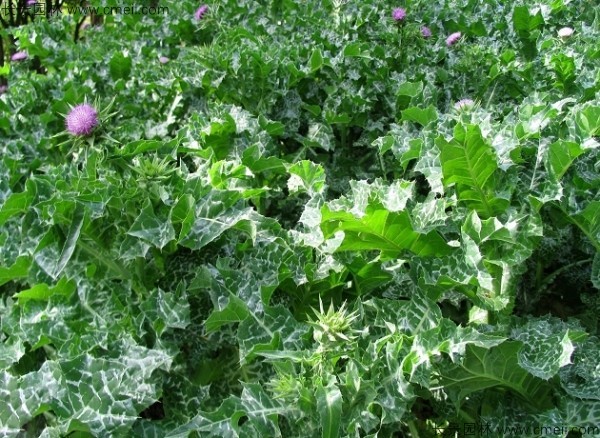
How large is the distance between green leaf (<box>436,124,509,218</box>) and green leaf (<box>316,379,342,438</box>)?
70cm

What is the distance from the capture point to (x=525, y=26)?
320cm

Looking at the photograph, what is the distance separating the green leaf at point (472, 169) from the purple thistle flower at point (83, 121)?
975 mm

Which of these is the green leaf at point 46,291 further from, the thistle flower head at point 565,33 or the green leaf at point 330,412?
the thistle flower head at point 565,33

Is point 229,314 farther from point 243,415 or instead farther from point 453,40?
point 453,40

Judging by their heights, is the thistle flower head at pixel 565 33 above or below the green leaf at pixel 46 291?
above

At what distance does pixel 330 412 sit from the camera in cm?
149

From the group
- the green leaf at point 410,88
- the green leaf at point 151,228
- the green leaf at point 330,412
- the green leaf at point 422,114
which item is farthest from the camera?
the green leaf at point 410,88

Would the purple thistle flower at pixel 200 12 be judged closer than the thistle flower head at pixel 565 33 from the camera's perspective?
No

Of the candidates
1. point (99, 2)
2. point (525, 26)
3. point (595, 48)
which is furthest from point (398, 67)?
point (99, 2)

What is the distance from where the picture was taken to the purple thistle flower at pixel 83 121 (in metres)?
1.98

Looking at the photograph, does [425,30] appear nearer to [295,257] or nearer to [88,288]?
[295,257]

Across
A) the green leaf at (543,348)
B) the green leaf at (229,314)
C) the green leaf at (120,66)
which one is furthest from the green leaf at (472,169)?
the green leaf at (120,66)

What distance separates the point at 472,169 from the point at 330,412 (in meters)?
0.76

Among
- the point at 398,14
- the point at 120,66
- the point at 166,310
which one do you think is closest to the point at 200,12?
the point at 120,66
